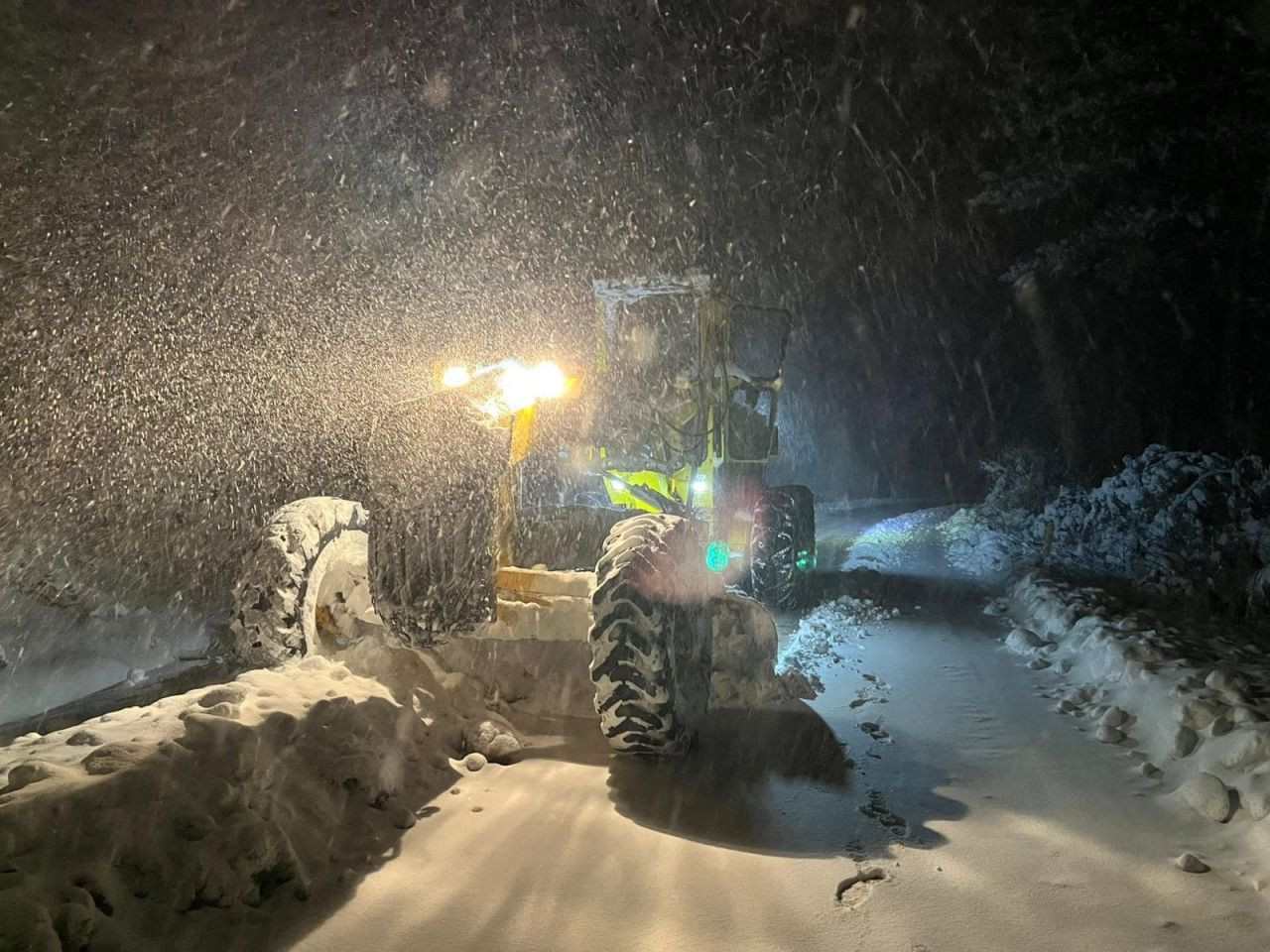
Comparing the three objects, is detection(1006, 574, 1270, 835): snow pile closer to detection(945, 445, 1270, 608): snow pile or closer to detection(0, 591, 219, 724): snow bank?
detection(945, 445, 1270, 608): snow pile

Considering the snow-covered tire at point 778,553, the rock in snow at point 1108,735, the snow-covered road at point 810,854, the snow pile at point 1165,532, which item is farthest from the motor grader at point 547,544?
the snow pile at point 1165,532

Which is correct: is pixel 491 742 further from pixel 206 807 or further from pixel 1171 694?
pixel 1171 694

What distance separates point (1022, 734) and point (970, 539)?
41.9ft

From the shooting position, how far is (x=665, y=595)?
388cm

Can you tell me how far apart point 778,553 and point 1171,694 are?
15.2 ft

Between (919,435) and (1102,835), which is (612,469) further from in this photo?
(919,435)

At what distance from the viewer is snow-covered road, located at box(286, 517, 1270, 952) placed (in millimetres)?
2545

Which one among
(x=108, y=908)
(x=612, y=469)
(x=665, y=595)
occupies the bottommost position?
(x=108, y=908)

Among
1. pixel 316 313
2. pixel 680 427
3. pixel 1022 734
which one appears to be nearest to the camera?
pixel 1022 734

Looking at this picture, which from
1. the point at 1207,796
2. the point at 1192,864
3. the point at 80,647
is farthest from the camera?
the point at 80,647

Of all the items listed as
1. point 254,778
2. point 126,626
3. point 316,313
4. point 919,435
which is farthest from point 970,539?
point 919,435

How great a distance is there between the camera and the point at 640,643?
12.2 feet

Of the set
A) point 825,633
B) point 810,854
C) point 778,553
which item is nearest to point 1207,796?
point 810,854

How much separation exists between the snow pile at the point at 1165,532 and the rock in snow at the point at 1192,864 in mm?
6284
